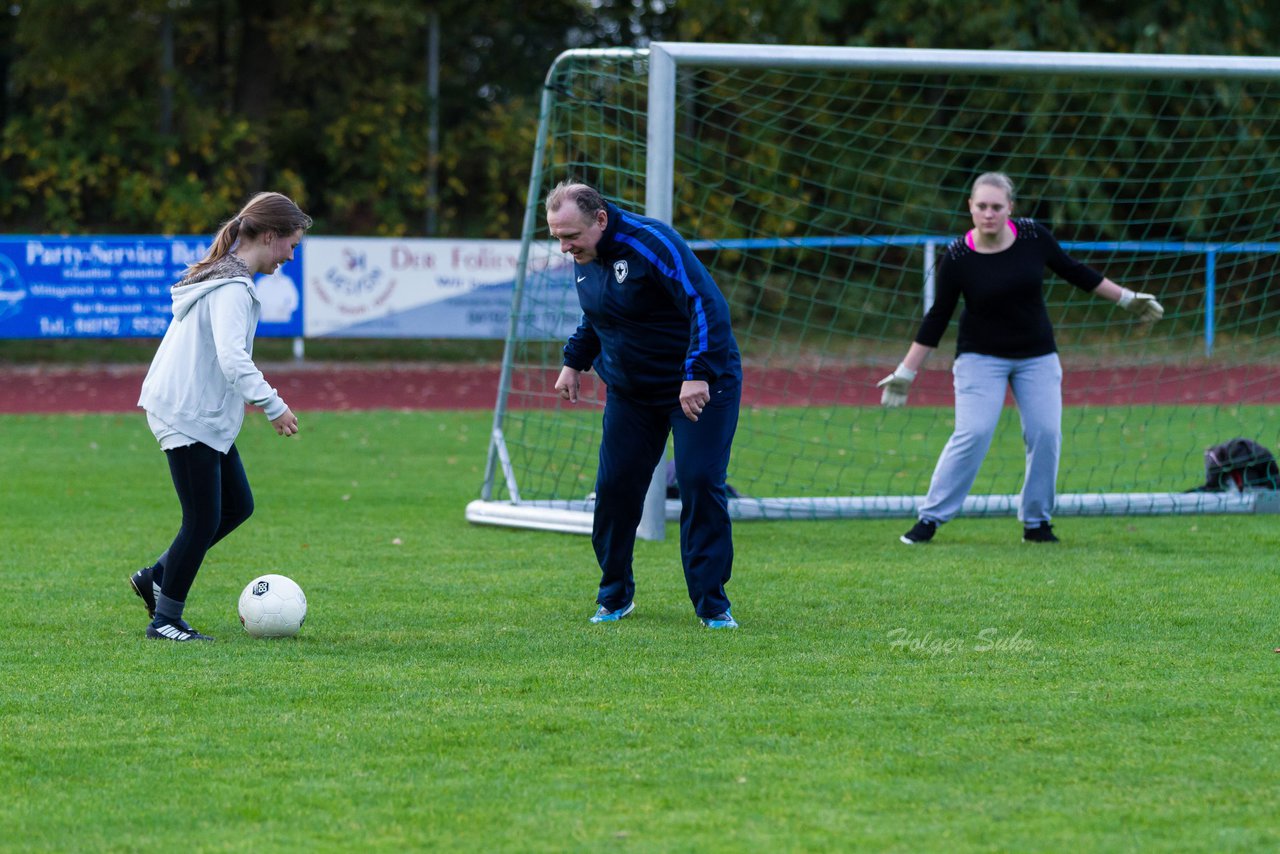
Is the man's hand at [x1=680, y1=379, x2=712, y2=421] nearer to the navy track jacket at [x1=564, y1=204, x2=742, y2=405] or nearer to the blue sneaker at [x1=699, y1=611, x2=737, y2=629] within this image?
the navy track jacket at [x1=564, y1=204, x2=742, y2=405]

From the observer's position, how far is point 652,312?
5.93m

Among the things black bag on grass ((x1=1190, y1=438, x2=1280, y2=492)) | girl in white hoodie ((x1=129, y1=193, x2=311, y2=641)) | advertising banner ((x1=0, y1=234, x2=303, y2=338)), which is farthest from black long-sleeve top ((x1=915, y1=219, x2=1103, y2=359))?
advertising banner ((x1=0, y1=234, x2=303, y2=338))

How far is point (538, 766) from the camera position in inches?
163

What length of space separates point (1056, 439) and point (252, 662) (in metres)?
4.41

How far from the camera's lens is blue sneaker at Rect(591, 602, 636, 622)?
6.19 meters

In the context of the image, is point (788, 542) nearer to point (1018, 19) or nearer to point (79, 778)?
point (79, 778)

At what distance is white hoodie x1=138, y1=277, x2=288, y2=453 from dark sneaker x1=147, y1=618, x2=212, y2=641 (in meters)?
Answer: 0.69

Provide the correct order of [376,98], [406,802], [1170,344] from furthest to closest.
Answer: [376,98] < [1170,344] < [406,802]

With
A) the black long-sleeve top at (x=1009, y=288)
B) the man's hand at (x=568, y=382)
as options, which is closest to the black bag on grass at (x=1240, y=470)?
the black long-sleeve top at (x=1009, y=288)

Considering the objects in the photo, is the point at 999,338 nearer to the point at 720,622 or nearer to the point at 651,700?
the point at 720,622

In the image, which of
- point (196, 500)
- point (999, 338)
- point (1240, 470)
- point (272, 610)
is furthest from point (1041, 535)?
point (196, 500)

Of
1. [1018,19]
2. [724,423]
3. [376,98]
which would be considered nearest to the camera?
[724,423]

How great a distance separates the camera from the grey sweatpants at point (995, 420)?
313 inches

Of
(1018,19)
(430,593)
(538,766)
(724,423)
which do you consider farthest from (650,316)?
(1018,19)
